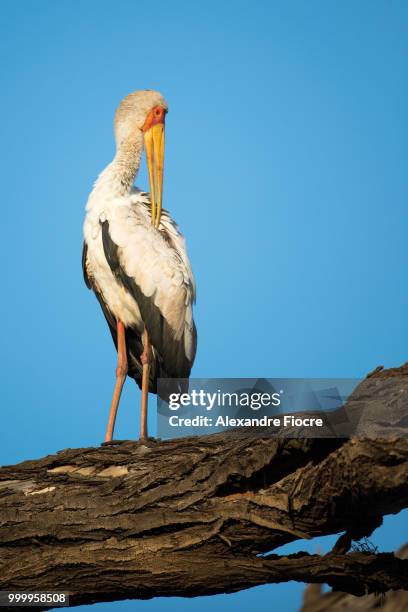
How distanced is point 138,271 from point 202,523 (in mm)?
3911

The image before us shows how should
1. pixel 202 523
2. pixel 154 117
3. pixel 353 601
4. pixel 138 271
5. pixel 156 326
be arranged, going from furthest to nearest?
pixel 154 117 → pixel 156 326 → pixel 138 271 → pixel 353 601 → pixel 202 523

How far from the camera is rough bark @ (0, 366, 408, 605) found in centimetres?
568

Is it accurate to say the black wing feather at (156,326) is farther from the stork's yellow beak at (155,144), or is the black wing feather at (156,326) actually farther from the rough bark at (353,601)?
the rough bark at (353,601)

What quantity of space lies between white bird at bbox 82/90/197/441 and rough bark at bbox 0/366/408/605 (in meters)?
2.94

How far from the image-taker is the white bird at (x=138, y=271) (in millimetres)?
9445

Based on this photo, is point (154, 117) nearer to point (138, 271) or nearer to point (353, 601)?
point (138, 271)

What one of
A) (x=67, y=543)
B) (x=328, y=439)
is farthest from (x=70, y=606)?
(x=328, y=439)

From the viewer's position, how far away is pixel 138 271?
9.45m

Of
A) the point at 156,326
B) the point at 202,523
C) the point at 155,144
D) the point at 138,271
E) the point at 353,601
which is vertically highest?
the point at 155,144

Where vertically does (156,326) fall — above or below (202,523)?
above

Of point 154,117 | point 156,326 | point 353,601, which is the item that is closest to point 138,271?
point 156,326

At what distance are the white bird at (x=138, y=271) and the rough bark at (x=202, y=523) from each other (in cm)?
294

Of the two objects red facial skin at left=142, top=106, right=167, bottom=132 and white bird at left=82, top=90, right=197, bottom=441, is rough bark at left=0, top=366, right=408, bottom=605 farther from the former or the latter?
red facial skin at left=142, top=106, right=167, bottom=132

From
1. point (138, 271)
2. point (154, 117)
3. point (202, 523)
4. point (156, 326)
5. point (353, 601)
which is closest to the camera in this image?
point (202, 523)
